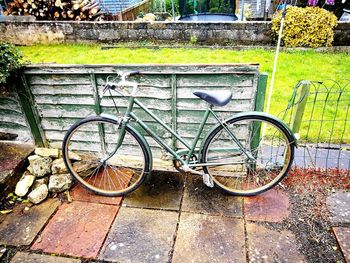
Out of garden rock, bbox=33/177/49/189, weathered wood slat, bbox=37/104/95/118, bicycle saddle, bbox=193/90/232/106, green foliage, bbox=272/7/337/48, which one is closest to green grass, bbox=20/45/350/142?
green foliage, bbox=272/7/337/48

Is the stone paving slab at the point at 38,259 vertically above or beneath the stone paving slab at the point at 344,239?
above

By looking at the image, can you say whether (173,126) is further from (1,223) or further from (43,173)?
(1,223)

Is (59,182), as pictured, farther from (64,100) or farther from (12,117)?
(12,117)

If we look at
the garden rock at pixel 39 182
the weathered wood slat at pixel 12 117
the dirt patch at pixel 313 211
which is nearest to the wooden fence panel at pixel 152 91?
the weathered wood slat at pixel 12 117

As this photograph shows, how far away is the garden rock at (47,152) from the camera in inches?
153

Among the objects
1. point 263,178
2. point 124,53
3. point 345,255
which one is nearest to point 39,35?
point 124,53

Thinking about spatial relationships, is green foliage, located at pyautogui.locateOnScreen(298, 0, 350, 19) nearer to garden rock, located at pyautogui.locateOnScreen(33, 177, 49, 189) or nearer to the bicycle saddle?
the bicycle saddle

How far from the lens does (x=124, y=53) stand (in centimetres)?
863

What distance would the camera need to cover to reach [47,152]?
3.92 meters

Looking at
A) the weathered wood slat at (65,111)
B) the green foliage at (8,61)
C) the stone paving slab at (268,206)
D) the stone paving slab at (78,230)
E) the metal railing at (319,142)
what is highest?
the green foliage at (8,61)

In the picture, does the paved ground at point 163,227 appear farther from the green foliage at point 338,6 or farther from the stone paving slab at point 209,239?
the green foliage at point 338,6

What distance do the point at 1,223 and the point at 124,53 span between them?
6.40 m

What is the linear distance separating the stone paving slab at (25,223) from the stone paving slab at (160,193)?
0.94 m

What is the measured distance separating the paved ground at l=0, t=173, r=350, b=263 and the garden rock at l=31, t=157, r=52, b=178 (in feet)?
1.36
